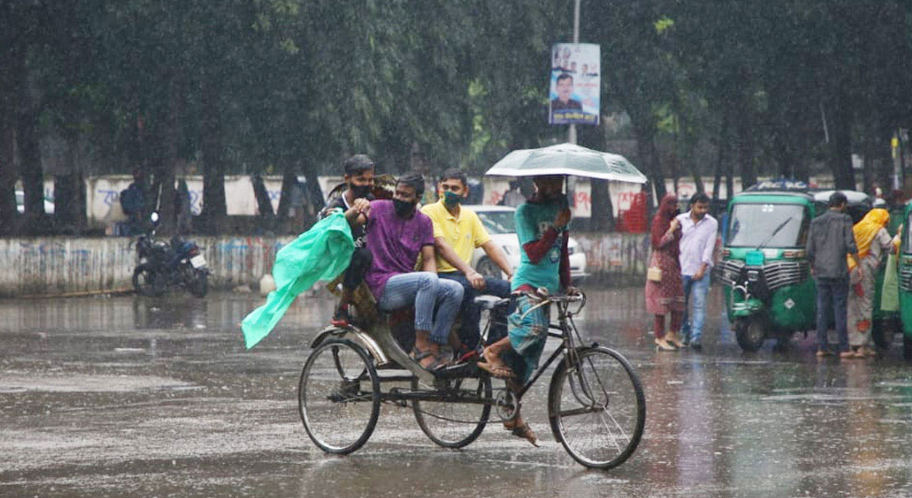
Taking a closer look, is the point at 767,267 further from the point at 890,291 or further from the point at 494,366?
the point at 494,366

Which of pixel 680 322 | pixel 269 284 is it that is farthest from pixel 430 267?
pixel 269 284

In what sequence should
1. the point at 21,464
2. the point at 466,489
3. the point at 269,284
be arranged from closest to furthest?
the point at 466,489
the point at 21,464
the point at 269,284

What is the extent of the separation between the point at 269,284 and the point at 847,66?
14693 mm

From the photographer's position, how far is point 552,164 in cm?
920

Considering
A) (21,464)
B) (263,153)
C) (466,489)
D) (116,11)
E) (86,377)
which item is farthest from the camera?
(263,153)

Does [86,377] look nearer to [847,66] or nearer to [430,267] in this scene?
[430,267]

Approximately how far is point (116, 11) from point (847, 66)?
16181 mm

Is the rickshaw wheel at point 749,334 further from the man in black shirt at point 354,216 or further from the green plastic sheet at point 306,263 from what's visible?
the green plastic sheet at point 306,263

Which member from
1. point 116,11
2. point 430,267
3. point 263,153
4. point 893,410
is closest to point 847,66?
point 263,153

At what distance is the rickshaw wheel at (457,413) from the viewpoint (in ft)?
31.2

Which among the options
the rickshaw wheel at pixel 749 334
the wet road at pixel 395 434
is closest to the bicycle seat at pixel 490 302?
the wet road at pixel 395 434

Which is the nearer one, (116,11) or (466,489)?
(466,489)

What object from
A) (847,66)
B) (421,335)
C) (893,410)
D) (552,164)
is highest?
(847,66)

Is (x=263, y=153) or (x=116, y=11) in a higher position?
(x=116, y=11)
